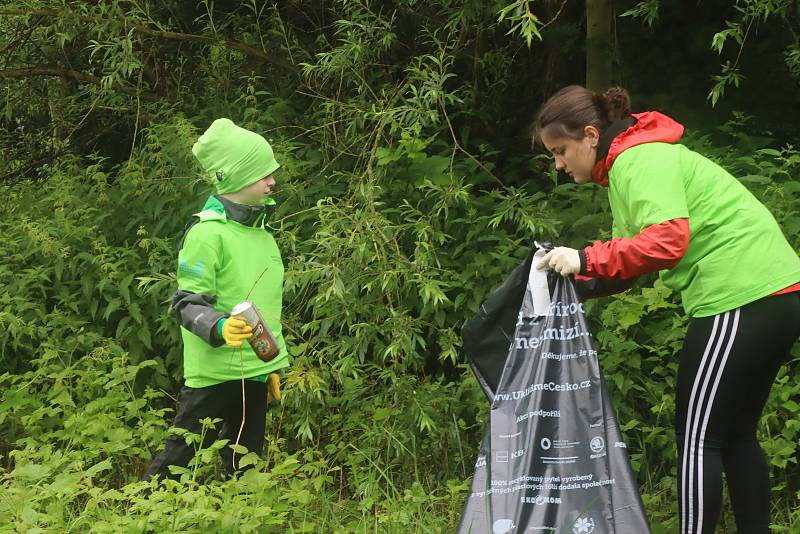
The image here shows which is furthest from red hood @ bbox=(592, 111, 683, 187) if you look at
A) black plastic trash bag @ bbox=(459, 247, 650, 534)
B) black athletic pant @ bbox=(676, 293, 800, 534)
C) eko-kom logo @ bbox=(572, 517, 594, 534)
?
eko-kom logo @ bbox=(572, 517, 594, 534)

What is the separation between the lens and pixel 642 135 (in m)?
3.21

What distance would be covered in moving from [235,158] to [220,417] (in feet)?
3.60

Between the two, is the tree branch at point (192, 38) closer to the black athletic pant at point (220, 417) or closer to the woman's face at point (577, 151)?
the black athletic pant at point (220, 417)

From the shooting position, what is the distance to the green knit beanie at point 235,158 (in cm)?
399

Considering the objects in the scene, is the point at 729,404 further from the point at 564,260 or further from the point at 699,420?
the point at 564,260

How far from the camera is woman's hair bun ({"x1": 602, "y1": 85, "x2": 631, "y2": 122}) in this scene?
10.9 feet

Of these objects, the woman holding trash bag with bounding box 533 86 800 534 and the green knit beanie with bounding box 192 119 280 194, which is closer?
the woman holding trash bag with bounding box 533 86 800 534

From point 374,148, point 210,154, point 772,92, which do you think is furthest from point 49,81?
point 772,92

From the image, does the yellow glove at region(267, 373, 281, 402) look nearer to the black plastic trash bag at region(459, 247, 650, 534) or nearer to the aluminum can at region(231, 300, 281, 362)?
the aluminum can at region(231, 300, 281, 362)

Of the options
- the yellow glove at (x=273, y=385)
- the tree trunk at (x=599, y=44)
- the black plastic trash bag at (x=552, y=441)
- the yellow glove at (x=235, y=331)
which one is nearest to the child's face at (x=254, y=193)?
the yellow glove at (x=235, y=331)


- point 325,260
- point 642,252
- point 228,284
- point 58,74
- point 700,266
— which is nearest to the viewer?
point 642,252

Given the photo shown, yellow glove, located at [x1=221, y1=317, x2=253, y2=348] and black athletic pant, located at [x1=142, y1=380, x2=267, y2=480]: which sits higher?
yellow glove, located at [x1=221, y1=317, x2=253, y2=348]

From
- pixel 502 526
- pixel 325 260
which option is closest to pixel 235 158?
pixel 325 260

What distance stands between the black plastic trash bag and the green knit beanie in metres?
1.24
